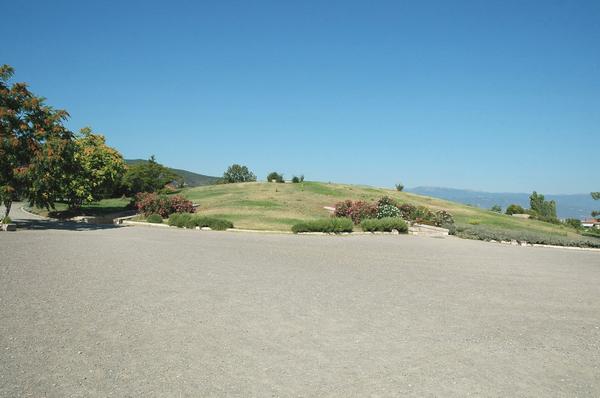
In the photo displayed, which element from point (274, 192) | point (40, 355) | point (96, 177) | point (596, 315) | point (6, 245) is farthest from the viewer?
point (274, 192)

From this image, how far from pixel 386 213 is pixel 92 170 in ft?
69.8

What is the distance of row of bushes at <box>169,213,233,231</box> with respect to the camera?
2398cm

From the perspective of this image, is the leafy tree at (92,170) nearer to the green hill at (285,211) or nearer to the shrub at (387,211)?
the green hill at (285,211)

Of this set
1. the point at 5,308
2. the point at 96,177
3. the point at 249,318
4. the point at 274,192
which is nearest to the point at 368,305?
the point at 249,318

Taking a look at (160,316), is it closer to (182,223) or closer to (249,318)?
(249,318)

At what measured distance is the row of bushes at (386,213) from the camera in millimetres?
28172

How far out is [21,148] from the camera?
21.0 m

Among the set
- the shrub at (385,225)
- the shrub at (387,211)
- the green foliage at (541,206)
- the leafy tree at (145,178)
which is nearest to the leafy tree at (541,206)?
the green foliage at (541,206)

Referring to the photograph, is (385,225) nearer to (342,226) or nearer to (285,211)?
(342,226)

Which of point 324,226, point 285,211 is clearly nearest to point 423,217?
point 324,226

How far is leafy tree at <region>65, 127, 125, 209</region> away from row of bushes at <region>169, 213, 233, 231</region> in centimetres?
801

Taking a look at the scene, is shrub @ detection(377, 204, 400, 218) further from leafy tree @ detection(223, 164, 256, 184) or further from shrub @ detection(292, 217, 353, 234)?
leafy tree @ detection(223, 164, 256, 184)

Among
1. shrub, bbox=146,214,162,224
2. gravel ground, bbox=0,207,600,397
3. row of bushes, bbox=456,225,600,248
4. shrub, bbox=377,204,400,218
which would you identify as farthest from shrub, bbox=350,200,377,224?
gravel ground, bbox=0,207,600,397

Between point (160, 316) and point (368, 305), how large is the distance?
4.21 metres
